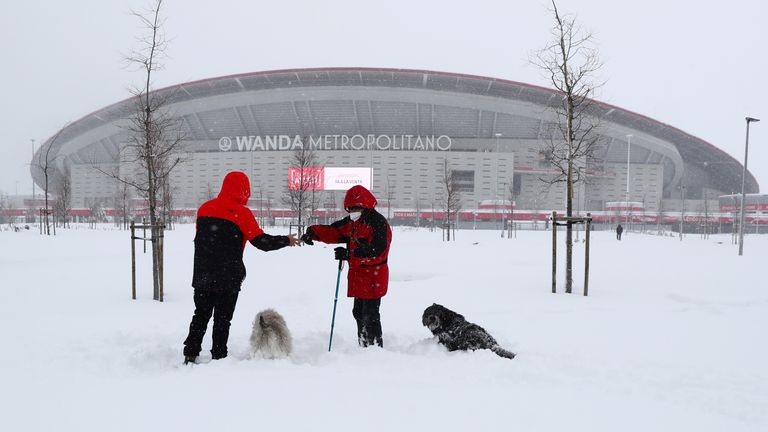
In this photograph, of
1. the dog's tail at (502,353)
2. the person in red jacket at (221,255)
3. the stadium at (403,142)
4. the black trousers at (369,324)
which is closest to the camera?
the person in red jacket at (221,255)

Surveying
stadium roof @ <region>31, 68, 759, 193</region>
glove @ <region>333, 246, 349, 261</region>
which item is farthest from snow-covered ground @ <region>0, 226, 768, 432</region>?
stadium roof @ <region>31, 68, 759, 193</region>

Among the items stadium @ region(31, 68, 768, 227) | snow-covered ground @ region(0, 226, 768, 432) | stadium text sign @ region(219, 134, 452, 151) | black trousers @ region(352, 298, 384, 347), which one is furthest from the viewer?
stadium text sign @ region(219, 134, 452, 151)

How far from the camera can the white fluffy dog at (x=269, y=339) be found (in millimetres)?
3582

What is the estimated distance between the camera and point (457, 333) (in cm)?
399

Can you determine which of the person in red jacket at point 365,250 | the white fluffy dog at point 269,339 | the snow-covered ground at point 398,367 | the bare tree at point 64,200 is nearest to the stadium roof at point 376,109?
the bare tree at point 64,200

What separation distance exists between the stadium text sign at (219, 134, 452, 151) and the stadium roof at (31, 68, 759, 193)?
1.04m

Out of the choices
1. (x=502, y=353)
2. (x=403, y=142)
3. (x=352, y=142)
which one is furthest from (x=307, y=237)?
(x=403, y=142)

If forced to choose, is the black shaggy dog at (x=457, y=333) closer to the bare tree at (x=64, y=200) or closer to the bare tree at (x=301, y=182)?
the bare tree at (x=301, y=182)

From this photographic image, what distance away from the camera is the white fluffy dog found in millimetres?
3582

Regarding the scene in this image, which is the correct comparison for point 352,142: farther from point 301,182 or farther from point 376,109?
point 301,182

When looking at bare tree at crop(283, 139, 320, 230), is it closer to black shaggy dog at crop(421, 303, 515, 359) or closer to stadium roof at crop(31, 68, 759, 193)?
black shaggy dog at crop(421, 303, 515, 359)

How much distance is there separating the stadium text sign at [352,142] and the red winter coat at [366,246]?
57.2 metres

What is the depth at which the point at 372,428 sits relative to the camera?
2414 mm

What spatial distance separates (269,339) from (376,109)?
187 ft
